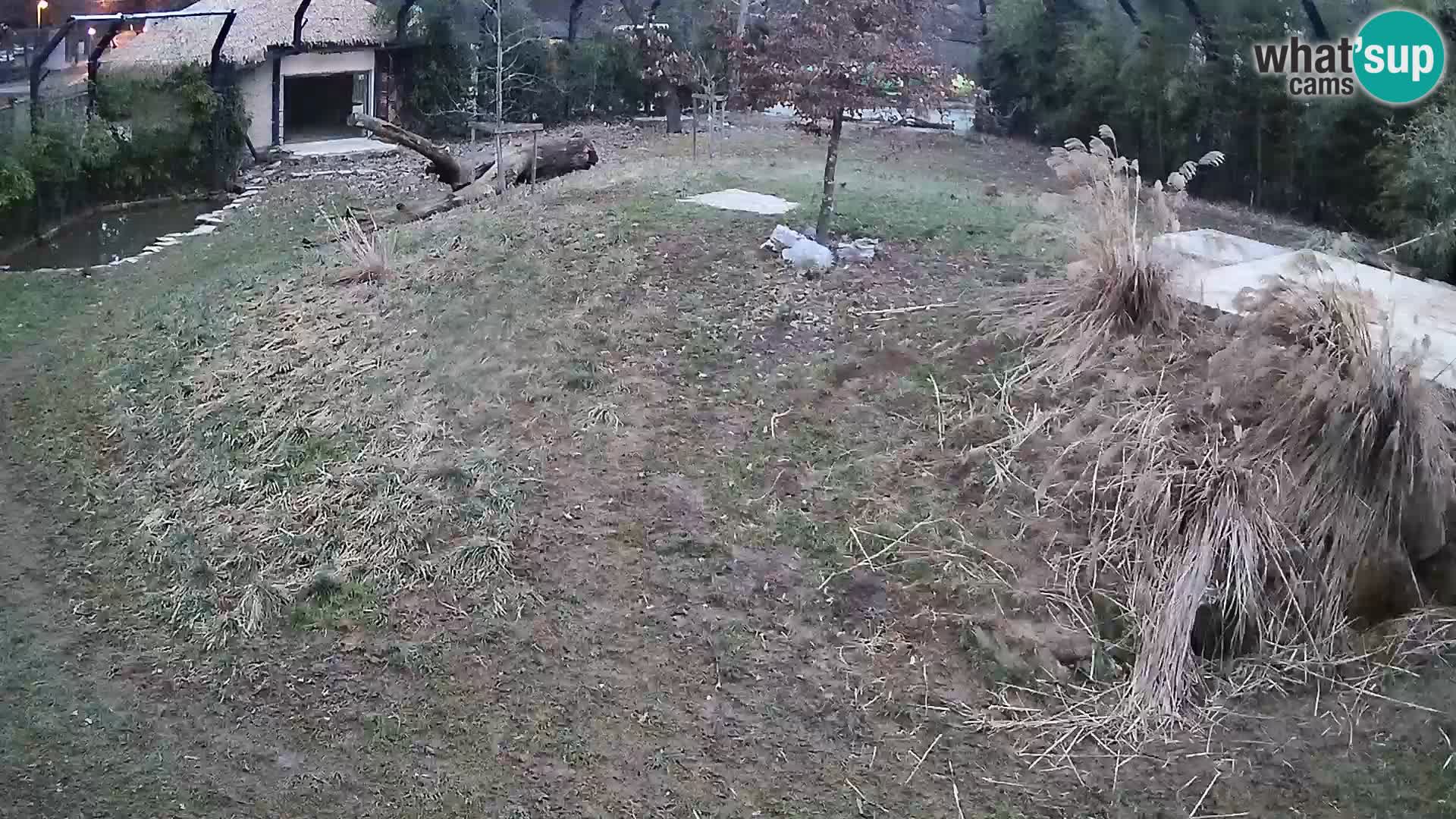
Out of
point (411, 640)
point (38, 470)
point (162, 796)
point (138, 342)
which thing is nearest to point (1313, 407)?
point (411, 640)

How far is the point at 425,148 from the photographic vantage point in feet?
32.2

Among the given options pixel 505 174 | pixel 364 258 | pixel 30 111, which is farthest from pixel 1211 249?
pixel 30 111

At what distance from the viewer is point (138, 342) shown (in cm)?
690

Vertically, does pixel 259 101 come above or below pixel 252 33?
below

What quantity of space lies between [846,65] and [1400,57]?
5.12 metres

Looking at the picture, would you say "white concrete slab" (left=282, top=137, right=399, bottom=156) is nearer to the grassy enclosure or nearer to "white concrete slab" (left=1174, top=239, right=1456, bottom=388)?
the grassy enclosure

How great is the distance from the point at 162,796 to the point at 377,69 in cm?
1553

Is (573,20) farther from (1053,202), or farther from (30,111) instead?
(1053,202)

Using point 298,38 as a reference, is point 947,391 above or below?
below

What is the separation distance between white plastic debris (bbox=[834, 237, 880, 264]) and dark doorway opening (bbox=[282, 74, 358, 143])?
1232 cm

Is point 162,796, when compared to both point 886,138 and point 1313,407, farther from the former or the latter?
point 886,138

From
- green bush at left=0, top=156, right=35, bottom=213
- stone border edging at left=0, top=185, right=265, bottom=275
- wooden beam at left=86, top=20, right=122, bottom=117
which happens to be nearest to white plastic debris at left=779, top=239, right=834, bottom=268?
stone border edging at left=0, top=185, right=265, bottom=275

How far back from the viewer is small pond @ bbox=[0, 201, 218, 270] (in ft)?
31.3

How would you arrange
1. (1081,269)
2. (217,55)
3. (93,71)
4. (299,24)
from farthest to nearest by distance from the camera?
1. (299,24)
2. (217,55)
3. (93,71)
4. (1081,269)
